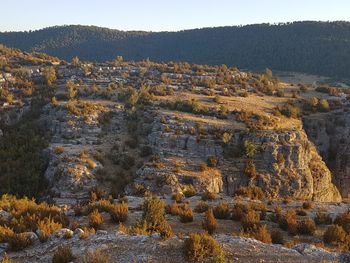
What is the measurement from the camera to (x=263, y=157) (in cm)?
3072

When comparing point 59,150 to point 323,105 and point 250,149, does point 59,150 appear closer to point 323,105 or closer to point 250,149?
point 250,149

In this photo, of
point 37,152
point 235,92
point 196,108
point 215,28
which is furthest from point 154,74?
point 215,28

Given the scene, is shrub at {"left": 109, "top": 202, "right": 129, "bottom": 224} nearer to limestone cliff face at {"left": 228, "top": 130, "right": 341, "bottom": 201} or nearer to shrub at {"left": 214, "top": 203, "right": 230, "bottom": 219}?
shrub at {"left": 214, "top": 203, "right": 230, "bottom": 219}

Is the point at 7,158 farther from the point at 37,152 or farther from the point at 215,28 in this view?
the point at 215,28

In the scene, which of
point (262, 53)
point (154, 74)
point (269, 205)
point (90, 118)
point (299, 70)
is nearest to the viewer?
point (269, 205)

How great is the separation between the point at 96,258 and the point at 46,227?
3672mm

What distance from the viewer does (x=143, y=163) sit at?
29469 millimetres

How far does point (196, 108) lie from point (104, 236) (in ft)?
88.0

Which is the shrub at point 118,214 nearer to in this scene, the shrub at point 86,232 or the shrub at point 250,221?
the shrub at point 86,232

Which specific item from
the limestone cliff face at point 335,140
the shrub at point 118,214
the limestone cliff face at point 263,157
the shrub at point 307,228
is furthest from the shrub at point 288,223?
the limestone cliff face at point 335,140

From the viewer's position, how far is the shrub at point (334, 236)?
1337 cm

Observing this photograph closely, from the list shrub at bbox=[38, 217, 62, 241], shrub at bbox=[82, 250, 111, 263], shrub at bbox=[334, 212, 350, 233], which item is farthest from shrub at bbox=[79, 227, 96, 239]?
shrub at bbox=[334, 212, 350, 233]

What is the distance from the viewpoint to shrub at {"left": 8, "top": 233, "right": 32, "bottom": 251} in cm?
1191

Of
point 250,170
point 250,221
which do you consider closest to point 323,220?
point 250,221
